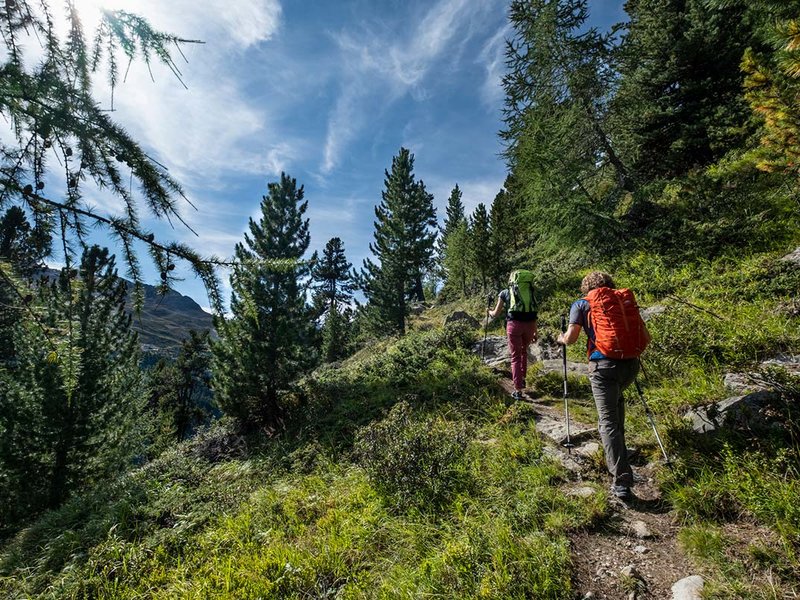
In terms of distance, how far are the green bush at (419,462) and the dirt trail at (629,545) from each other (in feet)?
5.01

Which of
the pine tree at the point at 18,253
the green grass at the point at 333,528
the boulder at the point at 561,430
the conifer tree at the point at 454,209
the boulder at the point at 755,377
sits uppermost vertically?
the conifer tree at the point at 454,209

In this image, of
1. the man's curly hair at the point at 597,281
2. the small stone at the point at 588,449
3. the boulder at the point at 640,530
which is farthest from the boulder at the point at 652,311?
the boulder at the point at 640,530

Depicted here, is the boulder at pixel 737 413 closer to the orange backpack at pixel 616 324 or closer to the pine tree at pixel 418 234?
the orange backpack at pixel 616 324

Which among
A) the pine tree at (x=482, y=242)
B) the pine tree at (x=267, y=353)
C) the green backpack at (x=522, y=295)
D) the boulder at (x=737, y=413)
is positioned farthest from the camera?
the pine tree at (x=482, y=242)

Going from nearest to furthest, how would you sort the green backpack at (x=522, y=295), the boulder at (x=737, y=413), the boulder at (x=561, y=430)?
the boulder at (x=737, y=413), the boulder at (x=561, y=430), the green backpack at (x=522, y=295)

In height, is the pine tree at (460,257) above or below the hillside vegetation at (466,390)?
above

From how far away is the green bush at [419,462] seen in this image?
178 inches

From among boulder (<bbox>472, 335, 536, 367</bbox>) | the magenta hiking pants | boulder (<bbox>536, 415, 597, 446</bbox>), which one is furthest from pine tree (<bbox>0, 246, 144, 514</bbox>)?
boulder (<bbox>472, 335, 536, 367</bbox>)

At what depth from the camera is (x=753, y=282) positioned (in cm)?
798

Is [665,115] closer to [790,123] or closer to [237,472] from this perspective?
[790,123]

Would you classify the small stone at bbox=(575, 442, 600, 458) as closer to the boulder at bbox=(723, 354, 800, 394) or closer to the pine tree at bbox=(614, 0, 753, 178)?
the boulder at bbox=(723, 354, 800, 394)

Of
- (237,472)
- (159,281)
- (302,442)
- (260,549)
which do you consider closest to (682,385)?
(260,549)

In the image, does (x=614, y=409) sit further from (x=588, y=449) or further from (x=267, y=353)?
(x=267, y=353)

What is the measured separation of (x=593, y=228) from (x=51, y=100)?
14947mm
